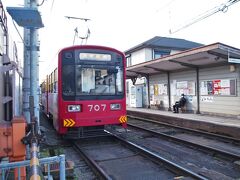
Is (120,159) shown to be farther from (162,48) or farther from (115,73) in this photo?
(162,48)

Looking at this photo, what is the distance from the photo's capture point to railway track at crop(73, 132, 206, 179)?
16.7 ft

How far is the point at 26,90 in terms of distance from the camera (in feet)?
14.8

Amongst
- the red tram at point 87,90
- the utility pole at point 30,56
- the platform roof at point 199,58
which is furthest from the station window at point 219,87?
the utility pole at point 30,56

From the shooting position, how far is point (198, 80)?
13242 millimetres

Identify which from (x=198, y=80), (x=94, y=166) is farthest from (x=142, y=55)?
(x=94, y=166)

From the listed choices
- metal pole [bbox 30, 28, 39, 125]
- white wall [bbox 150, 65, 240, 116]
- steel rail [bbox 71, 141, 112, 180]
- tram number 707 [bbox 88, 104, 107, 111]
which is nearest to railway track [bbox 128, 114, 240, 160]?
tram number 707 [bbox 88, 104, 107, 111]

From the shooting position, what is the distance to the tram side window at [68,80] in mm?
7493

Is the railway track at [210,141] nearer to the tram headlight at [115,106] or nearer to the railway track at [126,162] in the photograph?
the railway track at [126,162]

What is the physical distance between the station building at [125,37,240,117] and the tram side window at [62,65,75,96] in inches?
213

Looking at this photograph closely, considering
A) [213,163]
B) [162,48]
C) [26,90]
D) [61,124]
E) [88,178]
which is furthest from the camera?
[162,48]

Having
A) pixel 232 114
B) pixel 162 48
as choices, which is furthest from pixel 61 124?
pixel 162 48

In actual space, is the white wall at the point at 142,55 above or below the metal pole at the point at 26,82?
above

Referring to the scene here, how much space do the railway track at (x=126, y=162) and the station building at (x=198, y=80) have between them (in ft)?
17.2

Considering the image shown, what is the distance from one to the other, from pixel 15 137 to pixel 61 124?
14.7 ft
